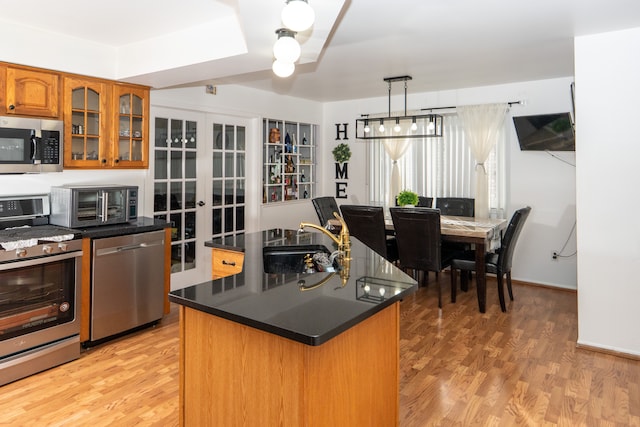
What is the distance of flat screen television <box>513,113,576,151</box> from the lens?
181 inches

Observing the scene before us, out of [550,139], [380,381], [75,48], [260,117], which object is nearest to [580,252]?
[550,139]

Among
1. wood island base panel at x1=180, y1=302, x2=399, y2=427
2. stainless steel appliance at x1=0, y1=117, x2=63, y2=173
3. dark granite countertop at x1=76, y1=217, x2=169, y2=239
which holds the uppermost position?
stainless steel appliance at x1=0, y1=117, x2=63, y2=173

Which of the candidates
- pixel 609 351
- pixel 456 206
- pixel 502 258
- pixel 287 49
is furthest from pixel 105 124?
pixel 609 351

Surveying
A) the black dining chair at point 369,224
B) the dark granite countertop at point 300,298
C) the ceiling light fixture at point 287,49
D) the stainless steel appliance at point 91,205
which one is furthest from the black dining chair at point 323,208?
the ceiling light fixture at point 287,49

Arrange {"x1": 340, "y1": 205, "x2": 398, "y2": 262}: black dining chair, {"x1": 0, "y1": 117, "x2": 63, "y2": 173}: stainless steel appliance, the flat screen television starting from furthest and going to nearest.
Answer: the flat screen television, {"x1": 340, "y1": 205, "x2": 398, "y2": 262}: black dining chair, {"x1": 0, "y1": 117, "x2": 63, "y2": 173}: stainless steel appliance

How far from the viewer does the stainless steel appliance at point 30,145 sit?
9.66ft

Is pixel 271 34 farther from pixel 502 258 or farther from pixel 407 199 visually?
pixel 502 258

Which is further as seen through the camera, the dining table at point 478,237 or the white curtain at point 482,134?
the white curtain at point 482,134

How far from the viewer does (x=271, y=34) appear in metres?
2.46

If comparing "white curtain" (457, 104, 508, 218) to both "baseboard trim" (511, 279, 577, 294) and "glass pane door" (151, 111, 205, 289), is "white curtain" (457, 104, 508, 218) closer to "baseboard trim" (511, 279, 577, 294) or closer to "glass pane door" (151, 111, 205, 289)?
"baseboard trim" (511, 279, 577, 294)

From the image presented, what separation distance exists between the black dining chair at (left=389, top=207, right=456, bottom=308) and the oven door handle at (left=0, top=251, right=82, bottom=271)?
2.67 m

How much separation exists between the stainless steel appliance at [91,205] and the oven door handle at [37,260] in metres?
0.31

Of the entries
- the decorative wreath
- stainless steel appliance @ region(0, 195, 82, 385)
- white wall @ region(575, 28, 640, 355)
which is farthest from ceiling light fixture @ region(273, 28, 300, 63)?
the decorative wreath

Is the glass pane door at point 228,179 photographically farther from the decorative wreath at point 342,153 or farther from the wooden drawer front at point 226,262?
the wooden drawer front at point 226,262
